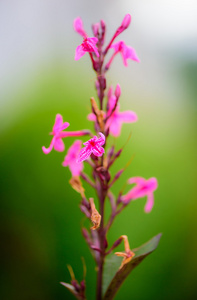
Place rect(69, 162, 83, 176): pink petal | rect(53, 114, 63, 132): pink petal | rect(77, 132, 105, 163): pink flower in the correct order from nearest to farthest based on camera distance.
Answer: rect(77, 132, 105, 163): pink flower
rect(53, 114, 63, 132): pink petal
rect(69, 162, 83, 176): pink petal

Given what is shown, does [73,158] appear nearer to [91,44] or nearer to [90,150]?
[90,150]

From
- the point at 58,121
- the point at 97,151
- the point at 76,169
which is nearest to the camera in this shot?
the point at 97,151

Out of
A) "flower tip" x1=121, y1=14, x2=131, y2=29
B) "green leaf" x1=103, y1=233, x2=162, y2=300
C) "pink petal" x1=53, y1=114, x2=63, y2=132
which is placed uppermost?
"flower tip" x1=121, y1=14, x2=131, y2=29

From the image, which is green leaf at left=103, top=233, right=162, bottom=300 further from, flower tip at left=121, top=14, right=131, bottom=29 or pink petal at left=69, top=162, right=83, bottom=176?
flower tip at left=121, top=14, right=131, bottom=29

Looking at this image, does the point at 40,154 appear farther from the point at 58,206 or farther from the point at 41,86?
the point at 41,86

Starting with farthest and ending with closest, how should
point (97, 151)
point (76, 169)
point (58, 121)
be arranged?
point (76, 169), point (58, 121), point (97, 151)

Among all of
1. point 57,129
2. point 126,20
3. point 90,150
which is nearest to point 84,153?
point 90,150

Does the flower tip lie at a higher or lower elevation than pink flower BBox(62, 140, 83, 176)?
higher

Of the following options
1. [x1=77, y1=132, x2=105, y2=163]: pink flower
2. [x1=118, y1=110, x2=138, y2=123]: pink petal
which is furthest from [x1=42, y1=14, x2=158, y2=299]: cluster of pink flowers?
[x1=118, y1=110, x2=138, y2=123]: pink petal

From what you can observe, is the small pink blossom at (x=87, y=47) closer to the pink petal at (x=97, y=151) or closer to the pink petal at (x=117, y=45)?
the pink petal at (x=117, y=45)
